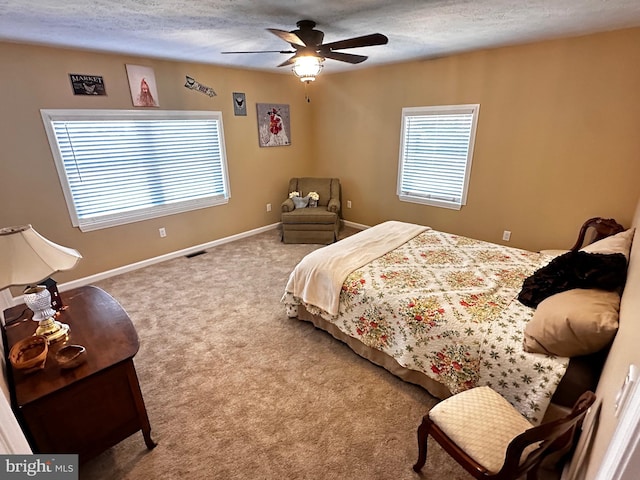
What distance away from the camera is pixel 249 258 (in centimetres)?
417

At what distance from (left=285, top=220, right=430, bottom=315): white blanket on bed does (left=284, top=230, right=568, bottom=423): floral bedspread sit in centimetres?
7

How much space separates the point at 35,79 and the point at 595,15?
15.5ft

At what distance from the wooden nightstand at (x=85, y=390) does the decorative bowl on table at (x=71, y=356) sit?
24mm

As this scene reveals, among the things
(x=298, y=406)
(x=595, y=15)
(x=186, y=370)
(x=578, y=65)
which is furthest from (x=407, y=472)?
(x=578, y=65)

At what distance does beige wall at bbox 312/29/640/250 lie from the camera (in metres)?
2.84

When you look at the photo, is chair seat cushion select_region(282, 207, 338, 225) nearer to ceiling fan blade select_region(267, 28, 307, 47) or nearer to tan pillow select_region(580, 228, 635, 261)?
ceiling fan blade select_region(267, 28, 307, 47)

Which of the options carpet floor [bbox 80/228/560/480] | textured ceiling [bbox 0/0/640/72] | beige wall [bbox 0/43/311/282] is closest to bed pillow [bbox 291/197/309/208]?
beige wall [bbox 0/43/311/282]

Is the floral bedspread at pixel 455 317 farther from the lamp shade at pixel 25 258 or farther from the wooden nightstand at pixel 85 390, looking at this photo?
the lamp shade at pixel 25 258

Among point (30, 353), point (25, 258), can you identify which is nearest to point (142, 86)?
point (25, 258)

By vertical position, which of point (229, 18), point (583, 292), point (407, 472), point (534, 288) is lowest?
point (407, 472)

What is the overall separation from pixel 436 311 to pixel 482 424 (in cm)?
69

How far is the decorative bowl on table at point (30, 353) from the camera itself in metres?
1.35

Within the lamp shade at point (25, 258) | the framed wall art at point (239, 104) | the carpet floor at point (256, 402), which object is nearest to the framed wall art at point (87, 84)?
the framed wall art at point (239, 104)

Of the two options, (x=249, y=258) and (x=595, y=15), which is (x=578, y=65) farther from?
(x=249, y=258)
